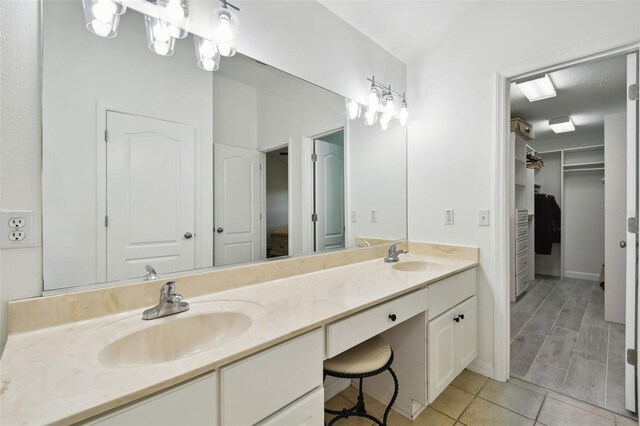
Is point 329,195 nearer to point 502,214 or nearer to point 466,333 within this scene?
point 502,214

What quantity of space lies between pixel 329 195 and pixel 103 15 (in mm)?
1350

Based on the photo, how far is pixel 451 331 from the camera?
1677 millimetres

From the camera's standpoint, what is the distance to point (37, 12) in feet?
3.11

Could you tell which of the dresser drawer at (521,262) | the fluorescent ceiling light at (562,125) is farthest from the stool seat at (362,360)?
the fluorescent ceiling light at (562,125)

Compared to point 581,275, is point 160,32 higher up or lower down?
higher up

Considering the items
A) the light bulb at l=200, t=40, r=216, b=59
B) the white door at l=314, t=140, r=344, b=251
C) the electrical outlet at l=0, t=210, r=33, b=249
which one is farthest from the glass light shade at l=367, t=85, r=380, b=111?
the electrical outlet at l=0, t=210, r=33, b=249

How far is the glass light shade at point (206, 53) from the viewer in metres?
1.29

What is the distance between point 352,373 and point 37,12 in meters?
1.73

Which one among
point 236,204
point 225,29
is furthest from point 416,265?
point 225,29

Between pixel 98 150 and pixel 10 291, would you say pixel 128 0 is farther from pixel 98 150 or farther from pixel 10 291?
pixel 10 291

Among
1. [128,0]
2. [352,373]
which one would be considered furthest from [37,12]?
[352,373]

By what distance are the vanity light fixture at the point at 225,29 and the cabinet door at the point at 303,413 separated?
4.76ft

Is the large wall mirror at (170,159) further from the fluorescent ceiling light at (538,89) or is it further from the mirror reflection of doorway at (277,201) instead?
the fluorescent ceiling light at (538,89)

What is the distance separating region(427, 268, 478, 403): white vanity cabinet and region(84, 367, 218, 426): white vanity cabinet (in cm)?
116
